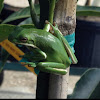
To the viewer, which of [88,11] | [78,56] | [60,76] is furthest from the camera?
[78,56]

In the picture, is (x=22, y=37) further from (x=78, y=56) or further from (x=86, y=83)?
(x=78, y=56)

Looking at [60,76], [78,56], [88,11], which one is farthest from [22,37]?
[78,56]

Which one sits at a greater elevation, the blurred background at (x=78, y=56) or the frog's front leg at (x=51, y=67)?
the frog's front leg at (x=51, y=67)

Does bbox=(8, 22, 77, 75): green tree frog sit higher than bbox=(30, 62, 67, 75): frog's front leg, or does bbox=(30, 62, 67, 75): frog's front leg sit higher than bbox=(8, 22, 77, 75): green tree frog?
bbox=(8, 22, 77, 75): green tree frog

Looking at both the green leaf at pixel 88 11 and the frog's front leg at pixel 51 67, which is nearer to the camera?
the frog's front leg at pixel 51 67

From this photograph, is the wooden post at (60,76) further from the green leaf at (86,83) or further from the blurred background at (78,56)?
the blurred background at (78,56)

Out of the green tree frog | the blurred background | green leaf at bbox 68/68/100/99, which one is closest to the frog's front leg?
the green tree frog

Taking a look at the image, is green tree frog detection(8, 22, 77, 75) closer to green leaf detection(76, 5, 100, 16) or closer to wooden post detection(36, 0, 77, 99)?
wooden post detection(36, 0, 77, 99)

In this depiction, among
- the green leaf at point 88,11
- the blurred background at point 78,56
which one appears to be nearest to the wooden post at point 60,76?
the green leaf at point 88,11

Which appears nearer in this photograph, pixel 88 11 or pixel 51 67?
pixel 51 67
